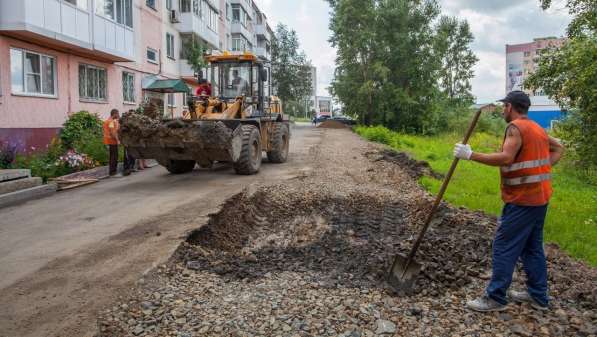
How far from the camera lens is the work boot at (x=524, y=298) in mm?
4168

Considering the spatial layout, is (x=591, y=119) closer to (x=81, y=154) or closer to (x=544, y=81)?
(x=544, y=81)

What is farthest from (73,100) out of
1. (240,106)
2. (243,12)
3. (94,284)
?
(243,12)

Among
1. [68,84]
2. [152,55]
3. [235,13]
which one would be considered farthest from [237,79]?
[235,13]

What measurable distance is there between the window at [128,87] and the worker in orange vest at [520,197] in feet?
63.2

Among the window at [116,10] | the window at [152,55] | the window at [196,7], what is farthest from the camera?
the window at [196,7]

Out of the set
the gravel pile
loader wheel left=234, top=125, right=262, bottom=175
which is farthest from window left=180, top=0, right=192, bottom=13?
the gravel pile

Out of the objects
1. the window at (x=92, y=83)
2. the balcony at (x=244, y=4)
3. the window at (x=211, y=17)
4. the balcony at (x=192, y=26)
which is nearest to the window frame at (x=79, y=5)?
the window at (x=92, y=83)

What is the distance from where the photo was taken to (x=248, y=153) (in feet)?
37.1

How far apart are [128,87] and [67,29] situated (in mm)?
6497

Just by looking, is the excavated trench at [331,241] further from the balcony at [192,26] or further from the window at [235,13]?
the window at [235,13]

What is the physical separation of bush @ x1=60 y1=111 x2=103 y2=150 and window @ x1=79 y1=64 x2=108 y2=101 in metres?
1.43

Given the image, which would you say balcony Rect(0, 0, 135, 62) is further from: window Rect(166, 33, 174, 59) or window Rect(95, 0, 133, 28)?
window Rect(166, 33, 174, 59)

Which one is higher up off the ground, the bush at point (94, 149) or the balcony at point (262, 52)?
the balcony at point (262, 52)

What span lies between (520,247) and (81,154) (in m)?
11.9
